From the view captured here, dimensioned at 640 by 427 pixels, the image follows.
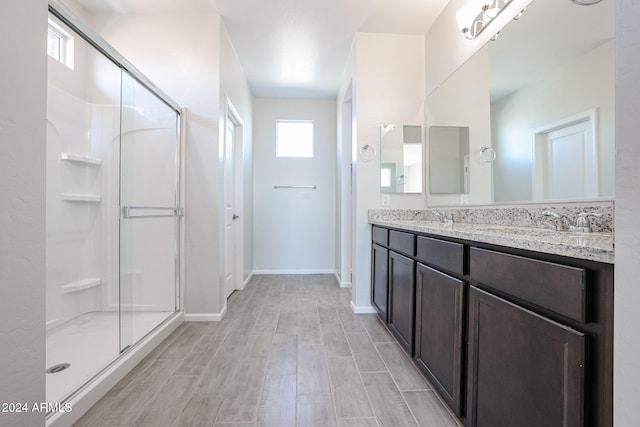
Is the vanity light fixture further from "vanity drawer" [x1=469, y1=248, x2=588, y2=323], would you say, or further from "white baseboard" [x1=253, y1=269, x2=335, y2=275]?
"white baseboard" [x1=253, y1=269, x2=335, y2=275]

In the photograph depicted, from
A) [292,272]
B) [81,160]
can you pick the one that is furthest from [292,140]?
[81,160]

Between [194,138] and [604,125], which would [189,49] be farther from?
[604,125]

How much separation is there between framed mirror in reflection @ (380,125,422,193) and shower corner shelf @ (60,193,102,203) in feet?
7.94

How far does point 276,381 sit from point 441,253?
1130mm

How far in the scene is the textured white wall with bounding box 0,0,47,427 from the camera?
0.92 metres

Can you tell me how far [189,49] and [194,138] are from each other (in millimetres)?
770

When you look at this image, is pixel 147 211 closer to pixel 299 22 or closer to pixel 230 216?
pixel 230 216

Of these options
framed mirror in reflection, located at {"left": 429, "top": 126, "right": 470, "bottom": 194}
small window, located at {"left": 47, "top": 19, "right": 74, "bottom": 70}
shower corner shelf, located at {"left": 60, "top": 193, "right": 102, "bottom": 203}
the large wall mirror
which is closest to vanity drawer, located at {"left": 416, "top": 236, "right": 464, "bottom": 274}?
the large wall mirror

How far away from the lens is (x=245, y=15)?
101 inches

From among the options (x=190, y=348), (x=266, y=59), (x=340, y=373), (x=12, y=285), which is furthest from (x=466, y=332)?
(x=266, y=59)

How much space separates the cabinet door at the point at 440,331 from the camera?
1.25 metres

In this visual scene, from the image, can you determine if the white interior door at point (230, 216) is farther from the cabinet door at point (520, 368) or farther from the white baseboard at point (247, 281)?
the cabinet door at point (520, 368)

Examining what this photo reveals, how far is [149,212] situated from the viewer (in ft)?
7.52

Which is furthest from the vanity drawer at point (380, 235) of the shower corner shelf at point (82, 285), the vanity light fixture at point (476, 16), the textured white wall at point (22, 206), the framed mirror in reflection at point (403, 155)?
the shower corner shelf at point (82, 285)
